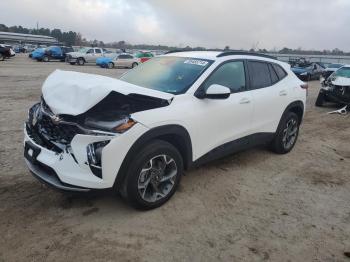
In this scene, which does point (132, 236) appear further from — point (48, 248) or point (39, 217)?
point (39, 217)

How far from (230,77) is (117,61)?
27116 mm

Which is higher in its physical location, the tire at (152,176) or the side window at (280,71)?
the side window at (280,71)

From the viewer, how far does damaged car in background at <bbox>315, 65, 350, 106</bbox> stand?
11.1 metres

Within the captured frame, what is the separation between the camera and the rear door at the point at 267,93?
5.05m

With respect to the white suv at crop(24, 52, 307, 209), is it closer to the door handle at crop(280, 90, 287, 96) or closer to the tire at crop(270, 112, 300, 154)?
the door handle at crop(280, 90, 287, 96)

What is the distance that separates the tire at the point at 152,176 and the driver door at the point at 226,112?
468mm

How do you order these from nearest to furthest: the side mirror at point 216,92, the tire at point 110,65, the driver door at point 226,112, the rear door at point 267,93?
1. the side mirror at point 216,92
2. the driver door at point 226,112
3. the rear door at point 267,93
4. the tire at point 110,65

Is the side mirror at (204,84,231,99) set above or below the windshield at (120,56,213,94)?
below

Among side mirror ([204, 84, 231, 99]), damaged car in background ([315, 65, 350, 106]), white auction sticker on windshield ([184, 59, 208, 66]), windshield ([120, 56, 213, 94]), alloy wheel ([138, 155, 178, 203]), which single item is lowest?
alloy wheel ([138, 155, 178, 203])

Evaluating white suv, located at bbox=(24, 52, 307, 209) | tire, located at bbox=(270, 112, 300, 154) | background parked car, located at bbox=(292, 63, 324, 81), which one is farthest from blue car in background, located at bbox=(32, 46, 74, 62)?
tire, located at bbox=(270, 112, 300, 154)

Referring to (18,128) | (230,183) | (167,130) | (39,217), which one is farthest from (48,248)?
(18,128)

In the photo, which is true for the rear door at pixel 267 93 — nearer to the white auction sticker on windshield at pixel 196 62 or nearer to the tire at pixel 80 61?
the white auction sticker on windshield at pixel 196 62

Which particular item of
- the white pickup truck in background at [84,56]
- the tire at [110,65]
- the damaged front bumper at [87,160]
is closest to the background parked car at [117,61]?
the tire at [110,65]

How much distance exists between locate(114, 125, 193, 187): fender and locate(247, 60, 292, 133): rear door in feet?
4.87
